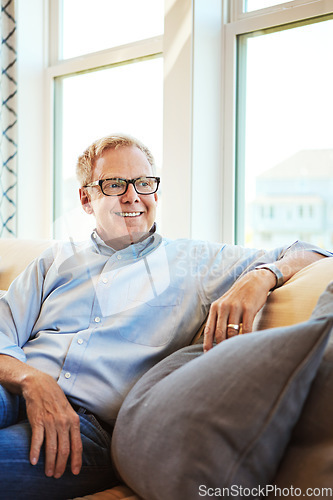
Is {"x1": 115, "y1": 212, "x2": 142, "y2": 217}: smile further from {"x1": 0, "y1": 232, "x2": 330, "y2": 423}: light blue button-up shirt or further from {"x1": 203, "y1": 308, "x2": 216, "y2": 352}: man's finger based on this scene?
{"x1": 203, "y1": 308, "x2": 216, "y2": 352}: man's finger

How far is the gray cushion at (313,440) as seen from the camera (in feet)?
2.52

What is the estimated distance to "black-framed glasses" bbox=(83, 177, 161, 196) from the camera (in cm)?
149

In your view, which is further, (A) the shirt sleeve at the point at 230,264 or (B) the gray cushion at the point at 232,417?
(A) the shirt sleeve at the point at 230,264

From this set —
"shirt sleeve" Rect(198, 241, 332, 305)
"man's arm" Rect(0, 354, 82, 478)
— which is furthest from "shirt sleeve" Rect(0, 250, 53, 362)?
"shirt sleeve" Rect(198, 241, 332, 305)

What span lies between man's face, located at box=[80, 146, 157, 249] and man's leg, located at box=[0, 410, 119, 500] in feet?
1.72

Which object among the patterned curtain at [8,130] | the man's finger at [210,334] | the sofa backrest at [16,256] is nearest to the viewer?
the man's finger at [210,334]

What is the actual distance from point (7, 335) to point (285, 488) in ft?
2.75

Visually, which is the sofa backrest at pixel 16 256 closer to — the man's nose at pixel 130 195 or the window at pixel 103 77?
the window at pixel 103 77

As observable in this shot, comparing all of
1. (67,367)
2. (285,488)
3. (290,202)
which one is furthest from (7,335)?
(290,202)

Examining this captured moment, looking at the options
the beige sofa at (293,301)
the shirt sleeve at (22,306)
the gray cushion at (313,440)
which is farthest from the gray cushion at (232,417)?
the shirt sleeve at (22,306)

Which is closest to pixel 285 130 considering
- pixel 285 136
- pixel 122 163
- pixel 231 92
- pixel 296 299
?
pixel 285 136

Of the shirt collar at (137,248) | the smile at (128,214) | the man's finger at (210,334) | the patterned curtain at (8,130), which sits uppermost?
the patterned curtain at (8,130)

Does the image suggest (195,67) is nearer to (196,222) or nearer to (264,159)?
(264,159)

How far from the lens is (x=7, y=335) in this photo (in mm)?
1374
